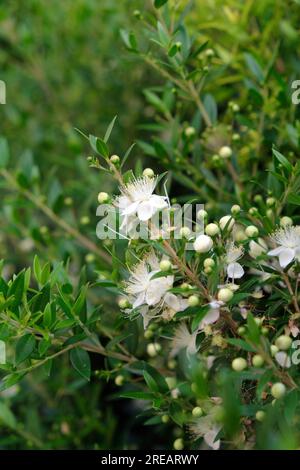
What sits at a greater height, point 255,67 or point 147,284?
point 255,67

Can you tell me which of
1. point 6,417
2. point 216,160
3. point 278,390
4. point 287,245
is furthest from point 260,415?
point 6,417

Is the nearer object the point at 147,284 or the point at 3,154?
the point at 147,284

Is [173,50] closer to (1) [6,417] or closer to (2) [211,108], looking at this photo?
(2) [211,108]

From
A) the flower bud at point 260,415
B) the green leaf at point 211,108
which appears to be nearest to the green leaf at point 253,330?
the flower bud at point 260,415

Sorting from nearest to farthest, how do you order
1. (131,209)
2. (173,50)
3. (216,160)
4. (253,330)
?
(253,330) < (131,209) < (173,50) < (216,160)

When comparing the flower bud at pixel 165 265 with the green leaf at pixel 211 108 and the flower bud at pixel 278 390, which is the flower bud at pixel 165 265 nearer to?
the flower bud at pixel 278 390

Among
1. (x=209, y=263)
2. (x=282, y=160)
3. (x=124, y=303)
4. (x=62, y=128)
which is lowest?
(x=62, y=128)

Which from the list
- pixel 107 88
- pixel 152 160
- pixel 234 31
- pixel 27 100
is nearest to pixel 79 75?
pixel 107 88
